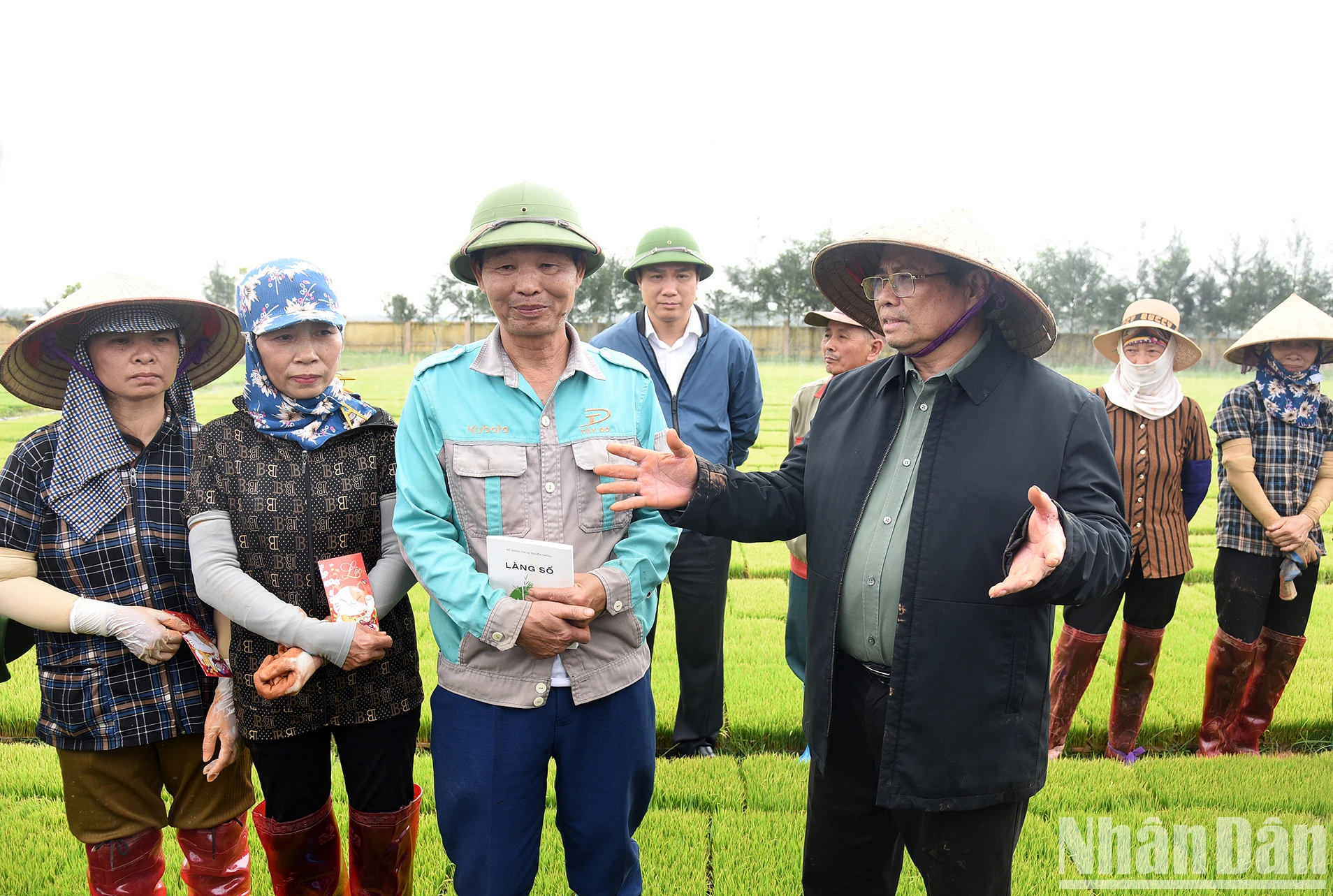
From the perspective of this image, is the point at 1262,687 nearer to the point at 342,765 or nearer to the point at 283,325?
the point at 342,765

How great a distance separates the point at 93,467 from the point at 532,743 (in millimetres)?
1632

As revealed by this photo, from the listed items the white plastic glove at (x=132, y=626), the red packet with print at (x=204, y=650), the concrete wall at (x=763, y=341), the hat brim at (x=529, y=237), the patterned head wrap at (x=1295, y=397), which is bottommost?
the red packet with print at (x=204, y=650)

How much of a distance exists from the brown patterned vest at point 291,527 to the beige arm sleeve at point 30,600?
449 mm

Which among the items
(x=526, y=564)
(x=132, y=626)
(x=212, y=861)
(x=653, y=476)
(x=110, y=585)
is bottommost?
(x=212, y=861)

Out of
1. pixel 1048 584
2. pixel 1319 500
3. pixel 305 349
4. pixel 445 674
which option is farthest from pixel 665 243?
pixel 1319 500

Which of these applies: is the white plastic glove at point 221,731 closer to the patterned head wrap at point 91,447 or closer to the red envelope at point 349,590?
the red envelope at point 349,590

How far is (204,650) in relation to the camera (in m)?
2.65

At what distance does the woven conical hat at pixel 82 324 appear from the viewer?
2627mm

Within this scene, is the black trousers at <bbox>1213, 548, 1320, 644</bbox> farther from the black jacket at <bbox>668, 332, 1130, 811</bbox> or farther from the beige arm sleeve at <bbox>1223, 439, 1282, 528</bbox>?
the black jacket at <bbox>668, 332, 1130, 811</bbox>

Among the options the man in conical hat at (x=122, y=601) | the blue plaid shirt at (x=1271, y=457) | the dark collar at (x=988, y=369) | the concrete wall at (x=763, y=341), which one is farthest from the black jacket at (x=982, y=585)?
the concrete wall at (x=763, y=341)

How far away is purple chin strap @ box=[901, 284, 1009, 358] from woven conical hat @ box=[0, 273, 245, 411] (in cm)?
238

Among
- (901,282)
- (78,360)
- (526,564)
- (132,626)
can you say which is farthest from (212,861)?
(901,282)

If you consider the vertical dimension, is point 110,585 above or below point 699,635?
above

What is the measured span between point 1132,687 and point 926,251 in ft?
11.1
